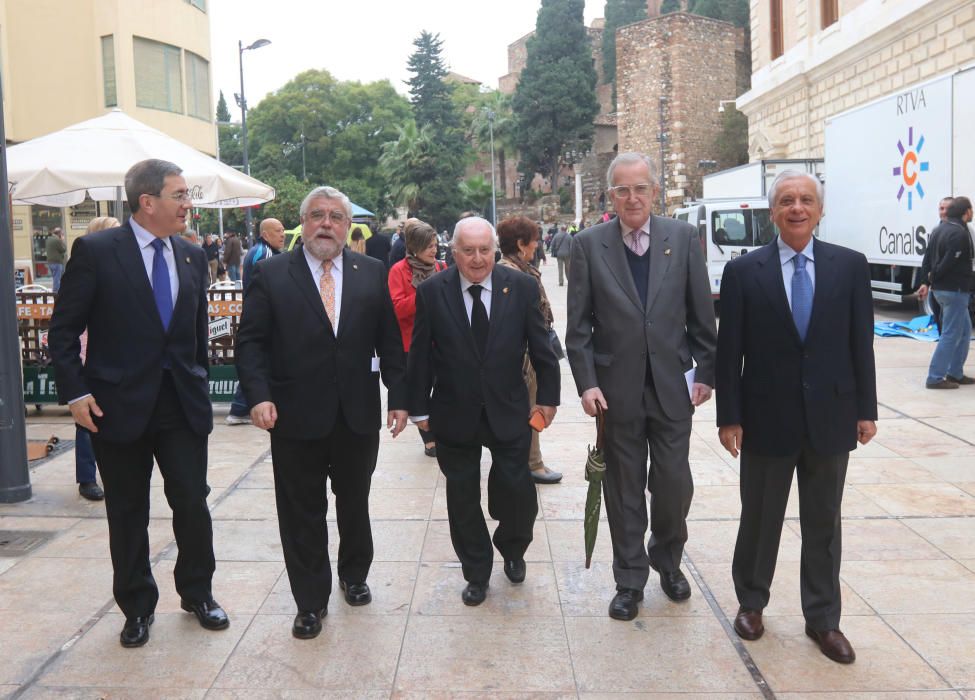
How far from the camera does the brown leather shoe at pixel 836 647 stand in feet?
12.3

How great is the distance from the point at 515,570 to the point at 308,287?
1.68 m

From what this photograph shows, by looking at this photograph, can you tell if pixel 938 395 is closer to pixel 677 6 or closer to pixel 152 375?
pixel 152 375

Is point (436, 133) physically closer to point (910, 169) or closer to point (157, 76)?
point (157, 76)

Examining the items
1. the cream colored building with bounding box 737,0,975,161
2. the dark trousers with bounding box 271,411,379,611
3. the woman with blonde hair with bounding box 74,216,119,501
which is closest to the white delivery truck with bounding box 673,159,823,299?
the cream colored building with bounding box 737,0,975,161

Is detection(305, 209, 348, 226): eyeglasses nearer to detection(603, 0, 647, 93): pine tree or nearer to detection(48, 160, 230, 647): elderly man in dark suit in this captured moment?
detection(48, 160, 230, 647): elderly man in dark suit

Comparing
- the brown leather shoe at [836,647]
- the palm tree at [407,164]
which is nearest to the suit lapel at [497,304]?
the brown leather shoe at [836,647]

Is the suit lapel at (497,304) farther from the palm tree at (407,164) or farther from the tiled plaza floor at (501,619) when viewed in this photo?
the palm tree at (407,164)

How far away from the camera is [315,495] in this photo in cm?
432

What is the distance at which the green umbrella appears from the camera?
4.31 m

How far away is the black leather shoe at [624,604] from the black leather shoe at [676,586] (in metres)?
0.21

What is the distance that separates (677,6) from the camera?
74.9 metres

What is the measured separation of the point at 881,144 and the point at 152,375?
1472 cm

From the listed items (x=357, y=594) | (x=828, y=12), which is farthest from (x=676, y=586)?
(x=828, y=12)

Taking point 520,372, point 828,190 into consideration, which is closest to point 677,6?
point 828,190
